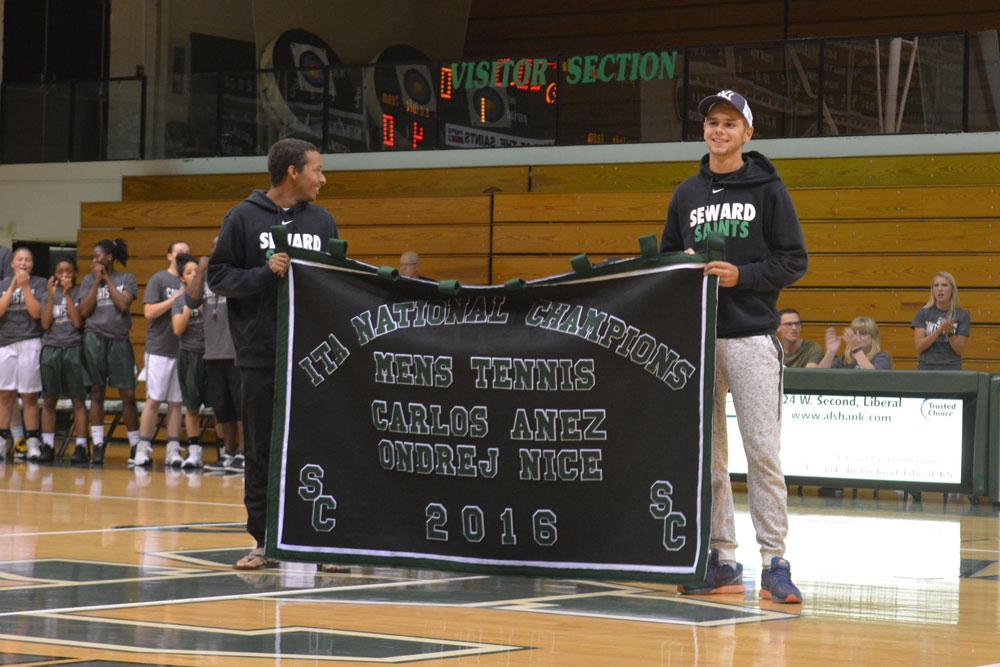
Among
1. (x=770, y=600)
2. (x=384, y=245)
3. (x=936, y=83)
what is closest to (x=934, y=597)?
(x=770, y=600)

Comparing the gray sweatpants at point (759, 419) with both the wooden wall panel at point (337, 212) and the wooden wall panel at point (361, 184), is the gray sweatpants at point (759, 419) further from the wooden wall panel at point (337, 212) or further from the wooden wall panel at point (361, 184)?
the wooden wall panel at point (337, 212)

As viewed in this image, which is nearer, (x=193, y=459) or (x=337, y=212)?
(x=193, y=459)

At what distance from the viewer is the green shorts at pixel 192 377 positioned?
12.1 metres

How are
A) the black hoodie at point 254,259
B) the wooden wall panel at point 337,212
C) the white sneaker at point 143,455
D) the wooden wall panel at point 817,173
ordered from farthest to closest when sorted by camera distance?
1. the wooden wall panel at point 337,212
2. the wooden wall panel at point 817,173
3. the white sneaker at point 143,455
4. the black hoodie at point 254,259

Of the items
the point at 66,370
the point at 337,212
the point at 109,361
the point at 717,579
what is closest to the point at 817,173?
the point at 337,212

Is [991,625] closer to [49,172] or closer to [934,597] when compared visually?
[934,597]

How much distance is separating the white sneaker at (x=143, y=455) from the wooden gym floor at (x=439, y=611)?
16.4 ft

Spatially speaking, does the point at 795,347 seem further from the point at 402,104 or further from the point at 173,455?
the point at 402,104

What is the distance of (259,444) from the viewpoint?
5.57m

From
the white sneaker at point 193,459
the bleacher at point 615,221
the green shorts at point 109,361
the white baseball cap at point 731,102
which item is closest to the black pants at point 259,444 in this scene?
the white baseball cap at point 731,102

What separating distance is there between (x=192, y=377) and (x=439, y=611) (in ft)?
26.6

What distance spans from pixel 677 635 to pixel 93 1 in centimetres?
1807

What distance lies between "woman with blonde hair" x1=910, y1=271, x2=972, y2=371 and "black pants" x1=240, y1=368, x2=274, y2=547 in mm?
7919

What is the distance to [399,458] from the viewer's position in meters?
5.04
